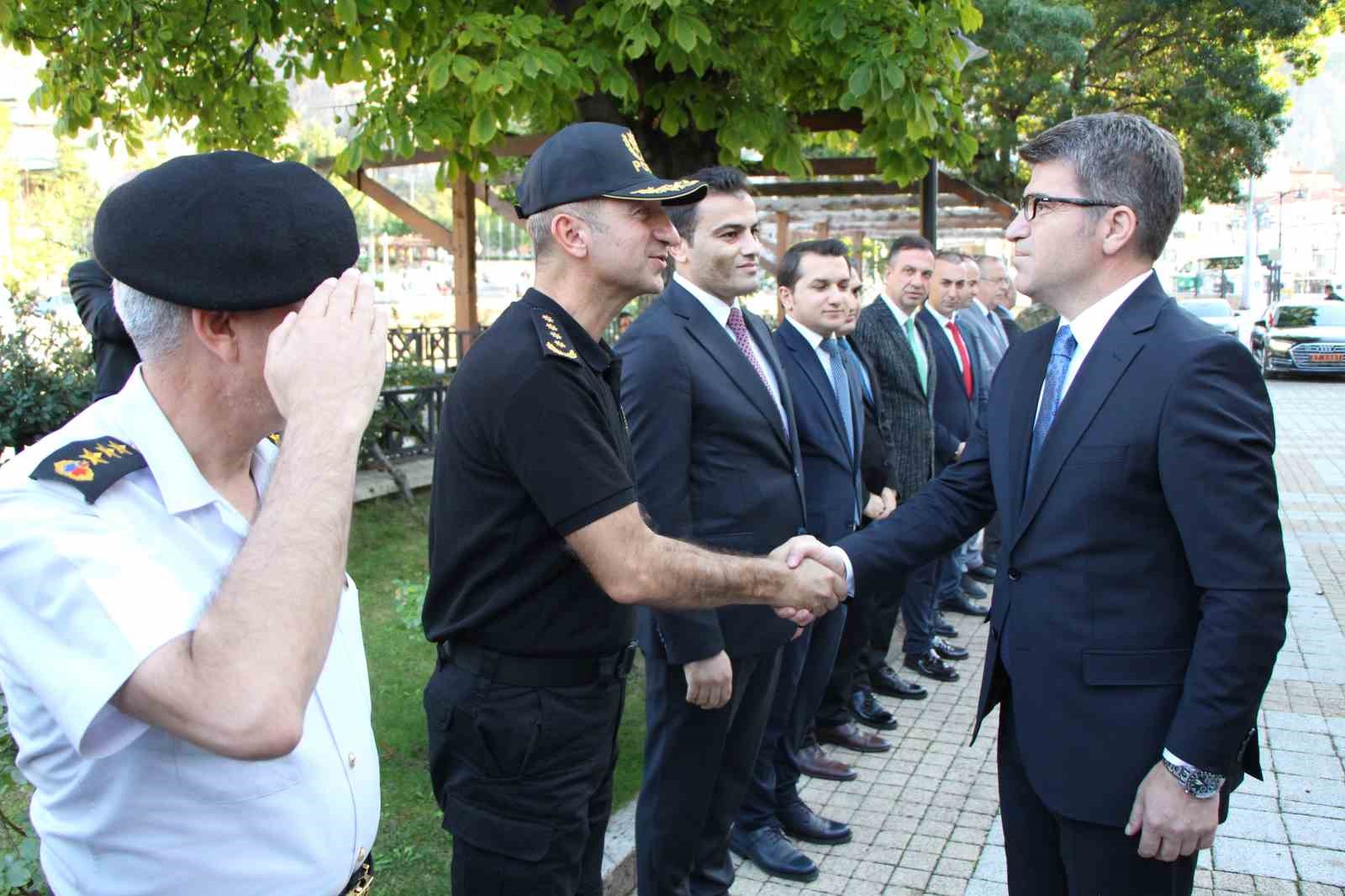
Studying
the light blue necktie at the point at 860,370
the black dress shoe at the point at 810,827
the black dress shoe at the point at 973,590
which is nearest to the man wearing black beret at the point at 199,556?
the black dress shoe at the point at 810,827

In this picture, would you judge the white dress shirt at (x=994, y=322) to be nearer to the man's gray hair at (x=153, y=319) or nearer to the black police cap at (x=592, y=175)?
the black police cap at (x=592, y=175)

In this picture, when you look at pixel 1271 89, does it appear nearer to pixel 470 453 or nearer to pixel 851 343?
pixel 851 343

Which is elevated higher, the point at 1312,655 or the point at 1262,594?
the point at 1262,594

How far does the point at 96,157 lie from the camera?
38188 millimetres

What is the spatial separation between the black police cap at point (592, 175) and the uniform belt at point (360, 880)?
60.1 inches

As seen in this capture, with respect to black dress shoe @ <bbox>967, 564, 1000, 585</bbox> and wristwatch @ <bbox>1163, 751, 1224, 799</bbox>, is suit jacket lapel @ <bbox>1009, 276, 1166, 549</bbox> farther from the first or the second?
black dress shoe @ <bbox>967, 564, 1000, 585</bbox>

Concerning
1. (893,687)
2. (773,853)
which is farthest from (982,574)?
(773,853)

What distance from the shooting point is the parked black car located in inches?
966

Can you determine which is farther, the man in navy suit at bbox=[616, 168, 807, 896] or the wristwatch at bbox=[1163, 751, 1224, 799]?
the man in navy suit at bbox=[616, 168, 807, 896]

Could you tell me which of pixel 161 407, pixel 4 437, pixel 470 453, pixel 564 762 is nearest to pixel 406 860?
pixel 564 762

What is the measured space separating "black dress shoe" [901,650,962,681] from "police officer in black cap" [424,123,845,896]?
405 centimetres

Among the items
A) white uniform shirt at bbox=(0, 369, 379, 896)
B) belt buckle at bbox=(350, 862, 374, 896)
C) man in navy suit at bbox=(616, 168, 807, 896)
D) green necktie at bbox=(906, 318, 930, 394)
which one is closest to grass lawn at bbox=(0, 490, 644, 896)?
white uniform shirt at bbox=(0, 369, 379, 896)

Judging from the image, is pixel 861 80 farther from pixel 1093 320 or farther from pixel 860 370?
pixel 1093 320

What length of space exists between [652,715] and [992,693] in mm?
A: 1131
